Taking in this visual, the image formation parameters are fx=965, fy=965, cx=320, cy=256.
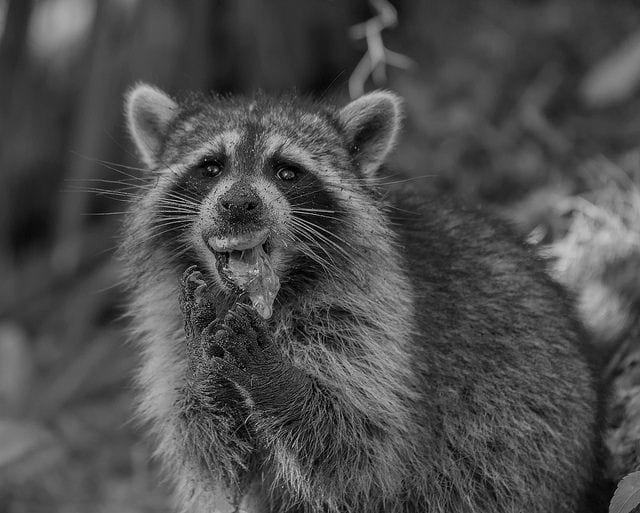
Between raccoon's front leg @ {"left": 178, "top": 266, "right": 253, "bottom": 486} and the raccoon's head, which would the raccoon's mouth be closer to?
the raccoon's head

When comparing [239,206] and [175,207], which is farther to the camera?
[175,207]

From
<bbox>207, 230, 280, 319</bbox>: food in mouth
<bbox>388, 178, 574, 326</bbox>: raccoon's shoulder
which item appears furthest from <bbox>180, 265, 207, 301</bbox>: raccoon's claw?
<bbox>388, 178, 574, 326</bbox>: raccoon's shoulder

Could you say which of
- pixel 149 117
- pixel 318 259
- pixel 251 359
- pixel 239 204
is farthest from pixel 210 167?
pixel 251 359

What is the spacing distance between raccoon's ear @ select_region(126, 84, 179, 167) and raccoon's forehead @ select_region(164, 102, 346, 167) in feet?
0.52

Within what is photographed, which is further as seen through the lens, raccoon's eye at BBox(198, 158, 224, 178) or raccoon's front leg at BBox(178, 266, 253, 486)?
raccoon's eye at BBox(198, 158, 224, 178)

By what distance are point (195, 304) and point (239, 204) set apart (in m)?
0.51

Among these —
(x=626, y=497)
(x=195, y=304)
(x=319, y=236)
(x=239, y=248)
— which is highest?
(x=319, y=236)

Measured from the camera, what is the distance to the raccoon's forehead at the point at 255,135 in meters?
4.66

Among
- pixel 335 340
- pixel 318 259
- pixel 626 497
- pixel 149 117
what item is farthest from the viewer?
pixel 149 117

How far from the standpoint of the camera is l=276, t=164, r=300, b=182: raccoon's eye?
4.65m

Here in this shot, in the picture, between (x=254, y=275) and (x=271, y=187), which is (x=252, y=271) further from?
(x=271, y=187)

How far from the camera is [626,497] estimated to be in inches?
148

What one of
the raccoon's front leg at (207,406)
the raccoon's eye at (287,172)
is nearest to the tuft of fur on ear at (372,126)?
the raccoon's eye at (287,172)

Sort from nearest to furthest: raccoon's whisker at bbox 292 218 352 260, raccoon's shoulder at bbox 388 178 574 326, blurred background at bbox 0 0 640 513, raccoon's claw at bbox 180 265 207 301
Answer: raccoon's claw at bbox 180 265 207 301 < raccoon's whisker at bbox 292 218 352 260 < raccoon's shoulder at bbox 388 178 574 326 < blurred background at bbox 0 0 640 513
